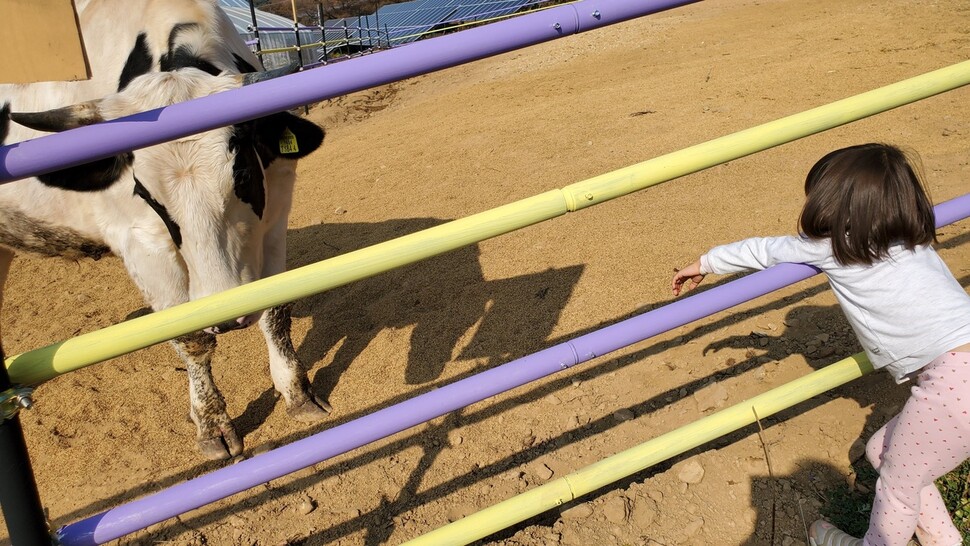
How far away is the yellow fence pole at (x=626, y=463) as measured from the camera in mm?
1632

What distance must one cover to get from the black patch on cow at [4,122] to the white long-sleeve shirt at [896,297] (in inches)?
136

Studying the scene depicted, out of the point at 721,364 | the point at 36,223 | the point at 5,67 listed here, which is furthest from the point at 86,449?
the point at 721,364

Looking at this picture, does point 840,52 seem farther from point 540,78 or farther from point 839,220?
point 839,220

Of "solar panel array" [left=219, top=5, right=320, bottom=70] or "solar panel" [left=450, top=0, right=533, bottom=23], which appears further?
"solar panel" [left=450, top=0, right=533, bottom=23]

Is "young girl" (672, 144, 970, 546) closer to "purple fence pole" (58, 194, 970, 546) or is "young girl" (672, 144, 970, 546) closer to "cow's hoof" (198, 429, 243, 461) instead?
"purple fence pole" (58, 194, 970, 546)

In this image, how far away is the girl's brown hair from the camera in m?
1.68

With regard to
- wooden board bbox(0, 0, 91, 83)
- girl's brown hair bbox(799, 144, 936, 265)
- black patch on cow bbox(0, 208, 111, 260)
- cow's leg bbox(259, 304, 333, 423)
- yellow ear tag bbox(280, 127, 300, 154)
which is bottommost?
cow's leg bbox(259, 304, 333, 423)

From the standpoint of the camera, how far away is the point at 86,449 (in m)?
3.17

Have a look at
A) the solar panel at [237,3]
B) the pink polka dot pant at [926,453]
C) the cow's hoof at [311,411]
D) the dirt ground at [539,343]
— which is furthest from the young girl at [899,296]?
the solar panel at [237,3]

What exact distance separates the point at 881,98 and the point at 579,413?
5.09 feet

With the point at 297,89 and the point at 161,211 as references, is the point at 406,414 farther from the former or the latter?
the point at 161,211

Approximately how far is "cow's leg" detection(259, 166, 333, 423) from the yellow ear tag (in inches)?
13.2

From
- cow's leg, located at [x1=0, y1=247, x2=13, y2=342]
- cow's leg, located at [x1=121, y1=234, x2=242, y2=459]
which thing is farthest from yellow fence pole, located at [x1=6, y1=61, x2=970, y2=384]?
cow's leg, located at [x1=0, y1=247, x2=13, y2=342]

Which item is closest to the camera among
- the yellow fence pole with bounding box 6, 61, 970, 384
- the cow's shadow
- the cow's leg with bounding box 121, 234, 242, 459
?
the yellow fence pole with bounding box 6, 61, 970, 384
